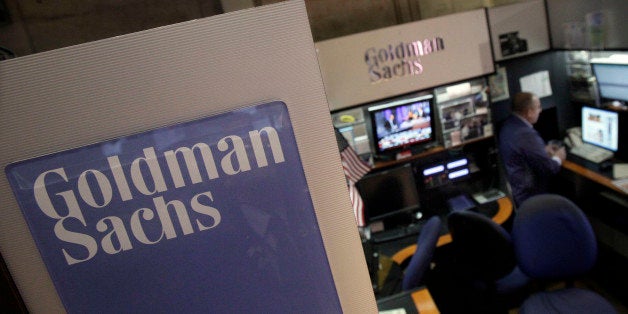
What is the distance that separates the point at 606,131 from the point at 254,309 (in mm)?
4244

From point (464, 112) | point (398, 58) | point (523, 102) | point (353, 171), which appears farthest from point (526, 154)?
point (353, 171)

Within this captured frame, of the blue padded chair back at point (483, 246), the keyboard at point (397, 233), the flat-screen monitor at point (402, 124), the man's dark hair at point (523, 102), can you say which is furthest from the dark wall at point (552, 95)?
the blue padded chair back at point (483, 246)

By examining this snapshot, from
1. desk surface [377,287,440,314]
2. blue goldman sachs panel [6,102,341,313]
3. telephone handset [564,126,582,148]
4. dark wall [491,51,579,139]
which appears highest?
blue goldman sachs panel [6,102,341,313]

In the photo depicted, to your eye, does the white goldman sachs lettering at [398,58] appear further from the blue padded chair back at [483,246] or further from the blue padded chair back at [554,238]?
the blue padded chair back at [554,238]

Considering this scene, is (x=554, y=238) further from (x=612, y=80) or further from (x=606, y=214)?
(x=612, y=80)

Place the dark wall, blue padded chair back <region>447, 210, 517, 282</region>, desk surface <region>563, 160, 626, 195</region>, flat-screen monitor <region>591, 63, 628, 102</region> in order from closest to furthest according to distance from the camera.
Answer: blue padded chair back <region>447, 210, 517, 282</region> → desk surface <region>563, 160, 626, 195</region> → flat-screen monitor <region>591, 63, 628, 102</region> → the dark wall

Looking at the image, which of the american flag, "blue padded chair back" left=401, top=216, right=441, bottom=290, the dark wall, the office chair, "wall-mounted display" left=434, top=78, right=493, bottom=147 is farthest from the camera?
the dark wall

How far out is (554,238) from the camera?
8.03 feet

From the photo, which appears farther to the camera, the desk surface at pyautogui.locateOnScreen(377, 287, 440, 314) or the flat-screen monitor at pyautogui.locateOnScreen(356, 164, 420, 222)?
the flat-screen monitor at pyautogui.locateOnScreen(356, 164, 420, 222)

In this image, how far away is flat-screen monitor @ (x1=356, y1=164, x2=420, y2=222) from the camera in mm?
3932

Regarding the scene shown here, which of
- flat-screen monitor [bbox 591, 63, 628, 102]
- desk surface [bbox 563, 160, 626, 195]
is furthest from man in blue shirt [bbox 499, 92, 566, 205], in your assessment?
flat-screen monitor [bbox 591, 63, 628, 102]

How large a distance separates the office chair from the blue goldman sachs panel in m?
2.10

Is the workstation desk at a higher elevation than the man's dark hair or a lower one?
lower

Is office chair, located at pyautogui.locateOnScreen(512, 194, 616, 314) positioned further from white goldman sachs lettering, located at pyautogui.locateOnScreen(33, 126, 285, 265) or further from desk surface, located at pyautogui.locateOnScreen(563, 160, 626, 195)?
white goldman sachs lettering, located at pyautogui.locateOnScreen(33, 126, 285, 265)
